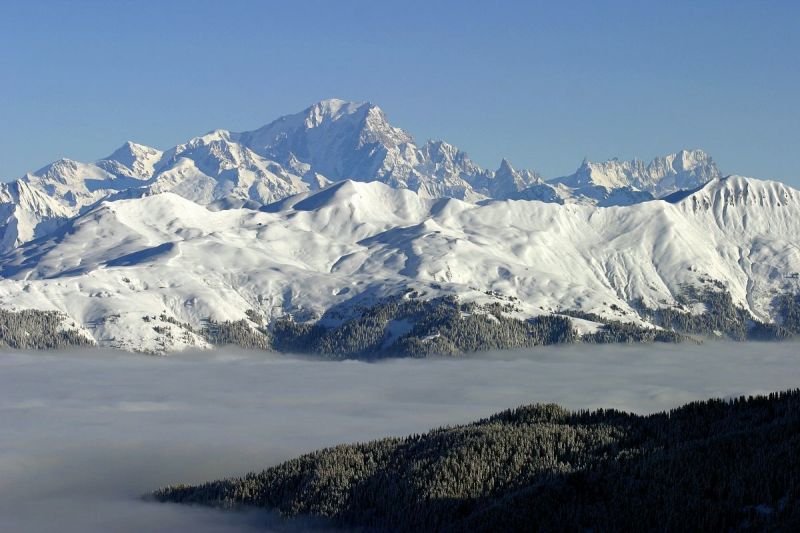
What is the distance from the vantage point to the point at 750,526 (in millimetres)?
187875

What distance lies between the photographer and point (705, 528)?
199m

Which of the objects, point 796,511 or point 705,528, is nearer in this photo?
point 796,511

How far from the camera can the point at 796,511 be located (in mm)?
177375

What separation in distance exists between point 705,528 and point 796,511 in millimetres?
23761

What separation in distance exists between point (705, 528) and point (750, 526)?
467 inches

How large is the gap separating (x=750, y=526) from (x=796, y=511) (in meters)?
12.0
